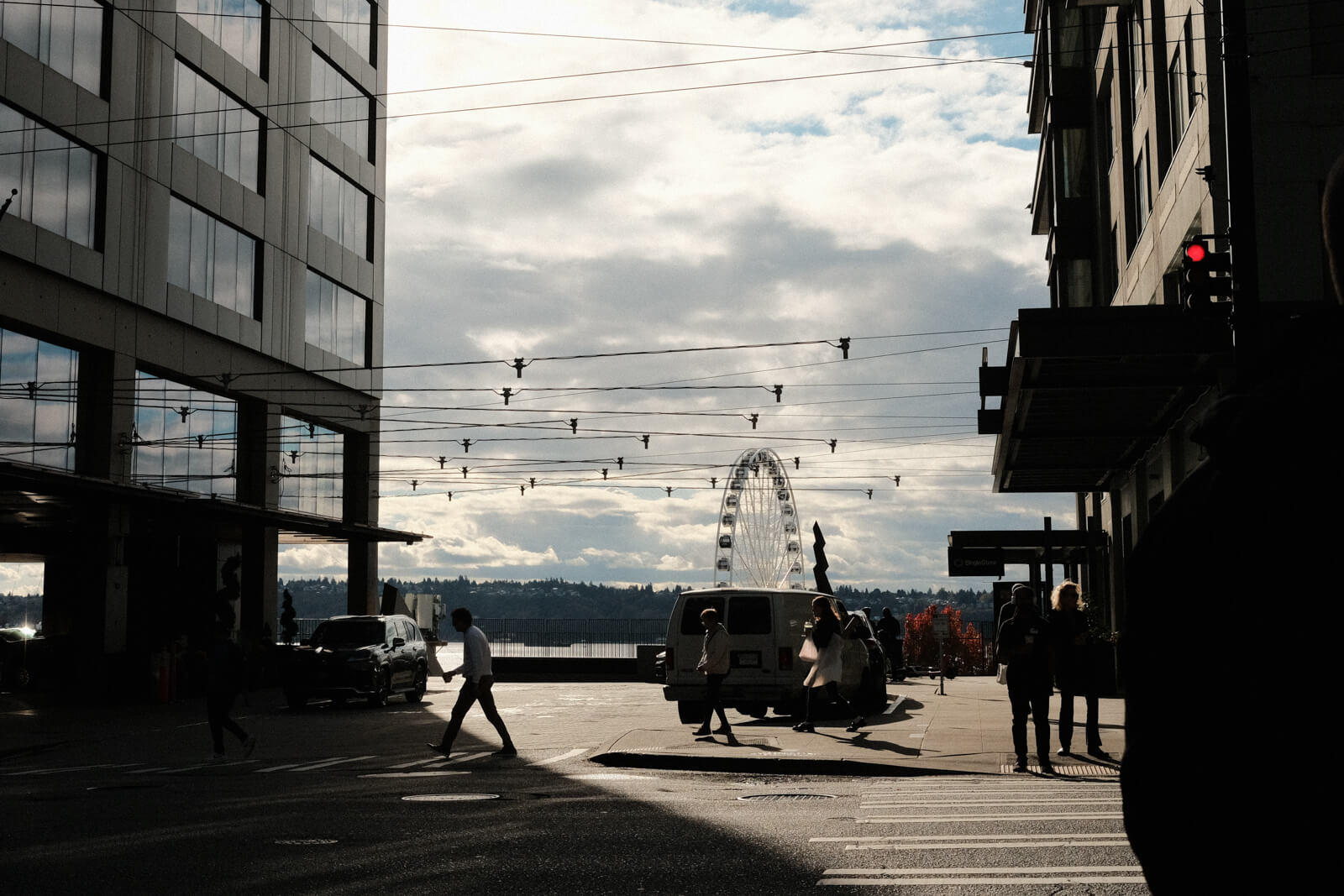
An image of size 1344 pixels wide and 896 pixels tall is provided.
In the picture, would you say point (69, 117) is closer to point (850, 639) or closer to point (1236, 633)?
point (850, 639)

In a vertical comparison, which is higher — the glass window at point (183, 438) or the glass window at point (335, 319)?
the glass window at point (335, 319)

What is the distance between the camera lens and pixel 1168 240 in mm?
24922

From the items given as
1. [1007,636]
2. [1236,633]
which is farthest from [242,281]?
[1236,633]

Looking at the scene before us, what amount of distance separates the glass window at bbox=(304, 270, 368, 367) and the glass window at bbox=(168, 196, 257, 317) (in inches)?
142

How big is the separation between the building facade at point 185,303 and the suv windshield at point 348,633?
383cm

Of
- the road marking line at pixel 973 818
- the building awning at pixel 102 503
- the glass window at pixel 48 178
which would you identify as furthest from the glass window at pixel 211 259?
the road marking line at pixel 973 818

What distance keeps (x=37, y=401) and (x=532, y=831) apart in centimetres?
2560

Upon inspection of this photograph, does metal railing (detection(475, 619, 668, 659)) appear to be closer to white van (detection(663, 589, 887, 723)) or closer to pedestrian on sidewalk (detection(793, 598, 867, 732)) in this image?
white van (detection(663, 589, 887, 723))

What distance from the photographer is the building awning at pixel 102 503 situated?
3050 cm

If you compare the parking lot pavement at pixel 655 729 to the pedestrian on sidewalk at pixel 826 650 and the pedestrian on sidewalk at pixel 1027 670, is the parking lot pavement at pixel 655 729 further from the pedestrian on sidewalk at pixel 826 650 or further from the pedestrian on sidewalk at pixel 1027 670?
the pedestrian on sidewalk at pixel 826 650

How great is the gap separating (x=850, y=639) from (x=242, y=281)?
919 inches

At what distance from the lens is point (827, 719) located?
943 inches

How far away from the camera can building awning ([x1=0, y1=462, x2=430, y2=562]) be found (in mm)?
30500

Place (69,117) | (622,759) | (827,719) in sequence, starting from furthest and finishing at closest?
1. (69,117)
2. (827,719)
3. (622,759)
